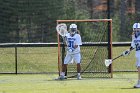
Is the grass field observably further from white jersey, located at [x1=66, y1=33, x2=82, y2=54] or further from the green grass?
white jersey, located at [x1=66, y1=33, x2=82, y2=54]

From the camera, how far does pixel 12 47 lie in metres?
21.5

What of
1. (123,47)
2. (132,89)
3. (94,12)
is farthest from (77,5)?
(132,89)

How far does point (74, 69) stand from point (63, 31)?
156 centimetres

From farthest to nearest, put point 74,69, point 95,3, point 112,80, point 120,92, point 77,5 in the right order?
point 95,3 → point 77,5 → point 74,69 → point 112,80 → point 120,92

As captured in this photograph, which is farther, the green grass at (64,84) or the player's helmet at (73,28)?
the player's helmet at (73,28)

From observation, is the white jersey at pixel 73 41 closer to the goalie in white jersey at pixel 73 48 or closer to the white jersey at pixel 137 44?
the goalie in white jersey at pixel 73 48

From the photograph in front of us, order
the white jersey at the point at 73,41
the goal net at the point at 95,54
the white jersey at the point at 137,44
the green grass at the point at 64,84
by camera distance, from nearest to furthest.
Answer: the green grass at the point at 64,84 < the white jersey at the point at 137,44 < the white jersey at the point at 73,41 < the goal net at the point at 95,54

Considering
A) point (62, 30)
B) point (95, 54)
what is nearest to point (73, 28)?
point (62, 30)

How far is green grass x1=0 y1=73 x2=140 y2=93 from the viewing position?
598 inches

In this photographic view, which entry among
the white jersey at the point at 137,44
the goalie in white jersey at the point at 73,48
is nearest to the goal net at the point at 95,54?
the goalie in white jersey at the point at 73,48

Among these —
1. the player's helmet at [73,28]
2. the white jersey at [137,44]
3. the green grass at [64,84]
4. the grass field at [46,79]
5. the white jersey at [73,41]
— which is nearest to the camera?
the green grass at [64,84]

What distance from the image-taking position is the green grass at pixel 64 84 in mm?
15195

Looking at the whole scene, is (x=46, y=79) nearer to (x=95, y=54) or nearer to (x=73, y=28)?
(x=73, y=28)

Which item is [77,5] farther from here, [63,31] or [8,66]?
[63,31]
